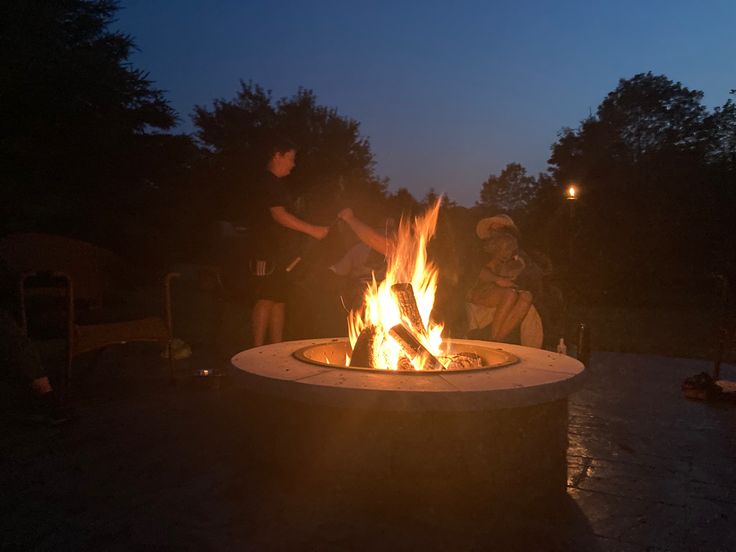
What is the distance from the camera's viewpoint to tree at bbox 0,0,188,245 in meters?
13.5

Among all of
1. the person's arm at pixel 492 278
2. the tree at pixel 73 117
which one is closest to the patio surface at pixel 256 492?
the person's arm at pixel 492 278

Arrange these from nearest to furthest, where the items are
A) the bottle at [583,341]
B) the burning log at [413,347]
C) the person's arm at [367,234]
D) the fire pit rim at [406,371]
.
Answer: the fire pit rim at [406,371], the burning log at [413,347], the person's arm at [367,234], the bottle at [583,341]

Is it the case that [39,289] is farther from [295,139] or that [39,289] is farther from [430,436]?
[295,139]

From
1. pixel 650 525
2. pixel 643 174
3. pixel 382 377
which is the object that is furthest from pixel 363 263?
pixel 643 174

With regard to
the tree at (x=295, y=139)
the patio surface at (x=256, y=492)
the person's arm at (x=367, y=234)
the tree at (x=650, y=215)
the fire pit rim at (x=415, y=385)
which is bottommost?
the patio surface at (x=256, y=492)

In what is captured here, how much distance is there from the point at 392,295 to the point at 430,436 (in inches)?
50.7

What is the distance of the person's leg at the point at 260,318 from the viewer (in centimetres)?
469

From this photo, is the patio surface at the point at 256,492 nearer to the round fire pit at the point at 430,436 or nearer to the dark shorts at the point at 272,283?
the round fire pit at the point at 430,436

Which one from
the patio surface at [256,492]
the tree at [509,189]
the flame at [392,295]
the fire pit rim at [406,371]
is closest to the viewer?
the patio surface at [256,492]

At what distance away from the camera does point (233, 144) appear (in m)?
30.8

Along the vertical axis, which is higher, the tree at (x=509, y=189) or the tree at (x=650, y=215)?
the tree at (x=509, y=189)

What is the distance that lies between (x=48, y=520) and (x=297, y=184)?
24.2m

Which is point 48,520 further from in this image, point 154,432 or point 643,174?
point 643,174

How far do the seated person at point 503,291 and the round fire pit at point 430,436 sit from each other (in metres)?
2.90
